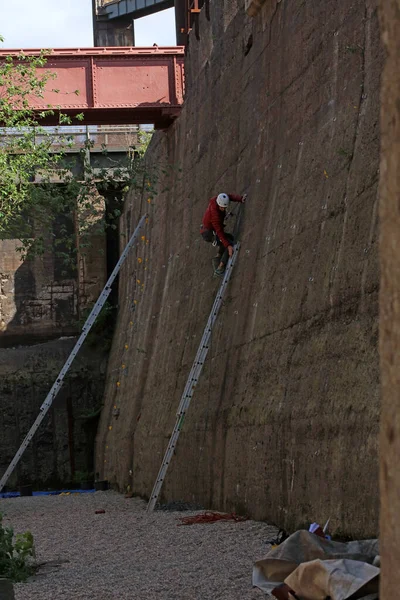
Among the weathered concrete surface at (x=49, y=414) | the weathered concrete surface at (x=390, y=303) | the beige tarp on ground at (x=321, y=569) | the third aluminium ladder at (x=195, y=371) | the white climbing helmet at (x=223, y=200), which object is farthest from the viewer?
the weathered concrete surface at (x=49, y=414)

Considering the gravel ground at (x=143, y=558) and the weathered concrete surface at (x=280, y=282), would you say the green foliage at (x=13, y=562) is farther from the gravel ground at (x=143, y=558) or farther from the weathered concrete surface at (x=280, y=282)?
the weathered concrete surface at (x=280, y=282)

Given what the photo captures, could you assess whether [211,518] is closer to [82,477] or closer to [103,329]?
[82,477]

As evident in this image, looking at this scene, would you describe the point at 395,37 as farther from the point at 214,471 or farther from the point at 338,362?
the point at 214,471

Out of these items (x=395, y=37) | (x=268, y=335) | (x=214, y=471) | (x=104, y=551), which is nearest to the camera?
(x=395, y=37)

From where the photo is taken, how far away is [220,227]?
1388 centimetres

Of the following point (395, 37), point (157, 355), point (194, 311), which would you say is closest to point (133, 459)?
point (157, 355)

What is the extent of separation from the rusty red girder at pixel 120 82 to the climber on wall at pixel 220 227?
19.6 ft

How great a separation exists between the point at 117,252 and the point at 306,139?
55.2 feet

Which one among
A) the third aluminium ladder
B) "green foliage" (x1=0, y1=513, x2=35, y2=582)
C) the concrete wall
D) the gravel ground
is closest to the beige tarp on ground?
the gravel ground

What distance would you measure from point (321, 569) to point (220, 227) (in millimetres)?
9615

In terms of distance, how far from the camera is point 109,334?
25828mm

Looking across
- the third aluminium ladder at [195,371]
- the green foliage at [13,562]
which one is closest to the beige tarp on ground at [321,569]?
the green foliage at [13,562]

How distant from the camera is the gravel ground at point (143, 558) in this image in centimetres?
669

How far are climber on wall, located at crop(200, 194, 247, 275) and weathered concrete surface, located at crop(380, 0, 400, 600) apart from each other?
1107 cm
